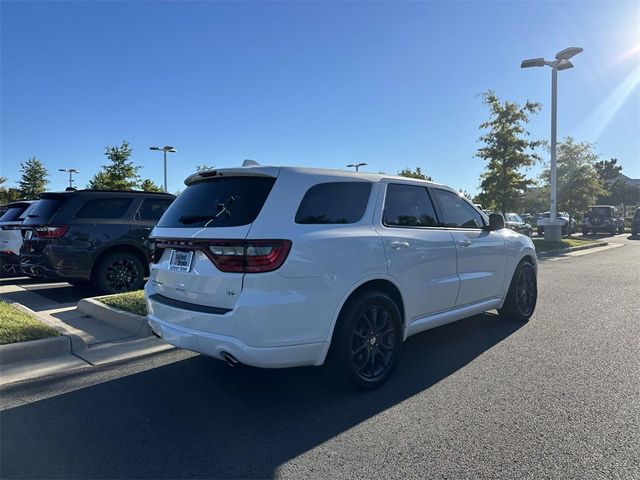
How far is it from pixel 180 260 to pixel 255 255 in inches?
31.5

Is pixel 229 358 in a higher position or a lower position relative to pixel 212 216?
lower

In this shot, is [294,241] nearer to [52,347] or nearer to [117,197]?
[52,347]

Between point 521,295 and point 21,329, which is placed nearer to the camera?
point 21,329

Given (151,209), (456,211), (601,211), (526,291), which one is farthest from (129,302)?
(601,211)

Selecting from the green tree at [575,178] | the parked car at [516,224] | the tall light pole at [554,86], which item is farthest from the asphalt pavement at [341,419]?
the green tree at [575,178]

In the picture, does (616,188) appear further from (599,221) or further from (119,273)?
(119,273)

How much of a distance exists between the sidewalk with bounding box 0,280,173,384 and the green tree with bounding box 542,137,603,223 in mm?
27227

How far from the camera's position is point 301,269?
335 centimetres

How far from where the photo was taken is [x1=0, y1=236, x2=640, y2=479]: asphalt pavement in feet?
9.39

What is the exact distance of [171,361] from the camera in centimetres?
471

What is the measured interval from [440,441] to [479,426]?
389 millimetres

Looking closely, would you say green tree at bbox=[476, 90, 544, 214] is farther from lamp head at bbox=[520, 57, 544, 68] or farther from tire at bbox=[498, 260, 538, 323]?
tire at bbox=[498, 260, 538, 323]

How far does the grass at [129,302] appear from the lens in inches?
229

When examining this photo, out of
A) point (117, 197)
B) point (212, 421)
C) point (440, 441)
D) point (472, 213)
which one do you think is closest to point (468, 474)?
point (440, 441)
